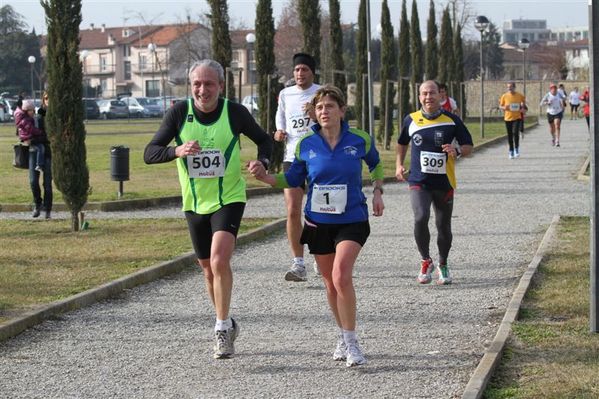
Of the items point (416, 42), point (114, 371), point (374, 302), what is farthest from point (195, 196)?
point (416, 42)

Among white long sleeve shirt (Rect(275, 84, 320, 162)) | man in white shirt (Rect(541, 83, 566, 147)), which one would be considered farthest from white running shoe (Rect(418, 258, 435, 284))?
man in white shirt (Rect(541, 83, 566, 147))

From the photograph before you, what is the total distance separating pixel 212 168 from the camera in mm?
8305

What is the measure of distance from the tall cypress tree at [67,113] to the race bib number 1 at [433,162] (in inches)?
248

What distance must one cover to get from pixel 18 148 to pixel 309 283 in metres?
8.28

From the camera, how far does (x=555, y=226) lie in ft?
51.7

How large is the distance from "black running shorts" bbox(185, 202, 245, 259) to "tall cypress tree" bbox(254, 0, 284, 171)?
751 inches

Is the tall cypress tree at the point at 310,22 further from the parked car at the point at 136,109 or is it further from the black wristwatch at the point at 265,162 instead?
the parked car at the point at 136,109

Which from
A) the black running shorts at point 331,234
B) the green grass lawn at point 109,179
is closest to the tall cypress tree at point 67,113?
the green grass lawn at point 109,179

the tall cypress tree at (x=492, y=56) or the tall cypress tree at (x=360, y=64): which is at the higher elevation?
the tall cypress tree at (x=492, y=56)

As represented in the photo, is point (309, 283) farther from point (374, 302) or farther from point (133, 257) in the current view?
point (133, 257)

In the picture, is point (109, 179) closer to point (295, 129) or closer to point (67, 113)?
point (67, 113)

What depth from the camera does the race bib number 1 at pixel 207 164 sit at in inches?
327

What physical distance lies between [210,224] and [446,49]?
48506mm

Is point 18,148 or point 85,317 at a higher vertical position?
point 18,148
